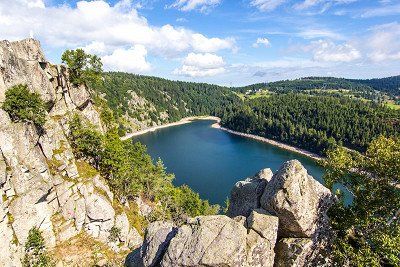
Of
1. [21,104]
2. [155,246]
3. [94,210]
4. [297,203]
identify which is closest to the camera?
[297,203]

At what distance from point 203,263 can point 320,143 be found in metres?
178

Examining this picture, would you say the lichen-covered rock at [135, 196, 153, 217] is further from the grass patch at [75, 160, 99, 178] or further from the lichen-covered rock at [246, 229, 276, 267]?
the lichen-covered rock at [246, 229, 276, 267]

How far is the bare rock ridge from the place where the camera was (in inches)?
802

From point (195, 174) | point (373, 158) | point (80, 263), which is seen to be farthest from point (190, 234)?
point (195, 174)

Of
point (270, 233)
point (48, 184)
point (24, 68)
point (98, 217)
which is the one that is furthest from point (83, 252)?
point (270, 233)

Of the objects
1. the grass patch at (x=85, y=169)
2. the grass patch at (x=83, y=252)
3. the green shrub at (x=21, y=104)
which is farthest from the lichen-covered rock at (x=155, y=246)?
the grass patch at (x=85, y=169)

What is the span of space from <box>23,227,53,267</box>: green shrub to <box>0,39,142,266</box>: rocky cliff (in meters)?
1.18

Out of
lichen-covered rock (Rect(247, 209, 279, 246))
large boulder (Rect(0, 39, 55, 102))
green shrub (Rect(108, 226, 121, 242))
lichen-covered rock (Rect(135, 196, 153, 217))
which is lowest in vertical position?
lichen-covered rock (Rect(135, 196, 153, 217))

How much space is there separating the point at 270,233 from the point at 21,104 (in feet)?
138

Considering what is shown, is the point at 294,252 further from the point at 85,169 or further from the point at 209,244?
the point at 85,169

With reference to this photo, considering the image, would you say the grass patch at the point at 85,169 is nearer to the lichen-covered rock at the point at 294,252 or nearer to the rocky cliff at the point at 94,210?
the rocky cliff at the point at 94,210

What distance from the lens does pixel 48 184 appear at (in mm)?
48781

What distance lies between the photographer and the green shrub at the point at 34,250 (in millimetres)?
41691

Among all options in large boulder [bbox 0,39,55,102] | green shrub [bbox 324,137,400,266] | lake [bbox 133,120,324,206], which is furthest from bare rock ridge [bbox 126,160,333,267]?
lake [bbox 133,120,324,206]
